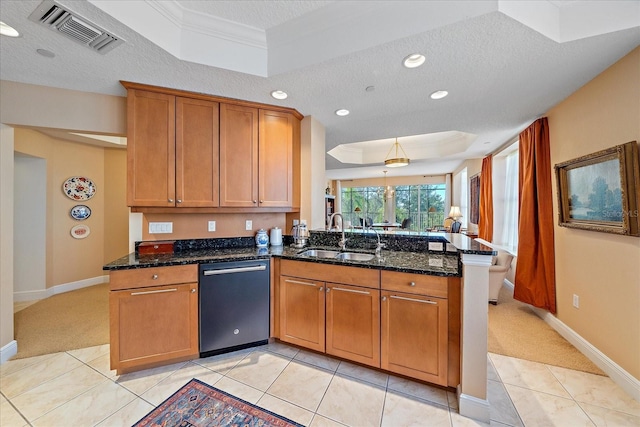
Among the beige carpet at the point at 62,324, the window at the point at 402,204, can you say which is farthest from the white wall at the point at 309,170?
the window at the point at 402,204

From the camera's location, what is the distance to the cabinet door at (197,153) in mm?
2328

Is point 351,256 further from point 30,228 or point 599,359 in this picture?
point 30,228

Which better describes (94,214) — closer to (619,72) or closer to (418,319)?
(418,319)

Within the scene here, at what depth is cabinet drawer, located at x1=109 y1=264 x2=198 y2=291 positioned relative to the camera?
1.87 metres

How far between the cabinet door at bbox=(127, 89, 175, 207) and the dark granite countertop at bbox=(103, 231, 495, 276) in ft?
1.79

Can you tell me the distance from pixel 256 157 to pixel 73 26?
4.93 feet

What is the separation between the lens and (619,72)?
72.2 inches

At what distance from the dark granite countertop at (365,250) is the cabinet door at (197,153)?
51cm

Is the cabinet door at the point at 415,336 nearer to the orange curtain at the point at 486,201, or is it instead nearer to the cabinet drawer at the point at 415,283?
the cabinet drawer at the point at 415,283

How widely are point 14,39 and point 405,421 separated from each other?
141 inches

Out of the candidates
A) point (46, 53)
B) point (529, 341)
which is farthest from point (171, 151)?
point (529, 341)

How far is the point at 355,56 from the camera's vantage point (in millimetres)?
1769

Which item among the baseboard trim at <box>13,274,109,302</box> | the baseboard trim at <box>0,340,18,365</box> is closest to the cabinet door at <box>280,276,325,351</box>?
the baseboard trim at <box>0,340,18,365</box>

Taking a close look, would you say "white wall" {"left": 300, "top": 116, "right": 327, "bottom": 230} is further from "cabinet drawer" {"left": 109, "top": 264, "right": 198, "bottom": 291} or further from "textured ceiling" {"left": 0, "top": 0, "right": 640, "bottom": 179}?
"cabinet drawer" {"left": 109, "top": 264, "right": 198, "bottom": 291}
